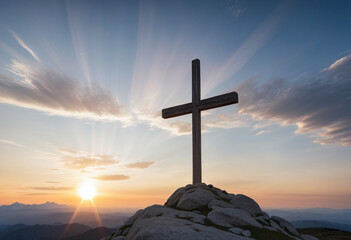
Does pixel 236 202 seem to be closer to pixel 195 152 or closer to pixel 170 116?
pixel 195 152

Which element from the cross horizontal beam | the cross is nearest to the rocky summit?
the cross

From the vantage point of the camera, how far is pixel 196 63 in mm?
15570

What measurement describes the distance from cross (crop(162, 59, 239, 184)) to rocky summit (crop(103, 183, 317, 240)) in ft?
5.46

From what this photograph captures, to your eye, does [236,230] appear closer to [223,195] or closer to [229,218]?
[229,218]

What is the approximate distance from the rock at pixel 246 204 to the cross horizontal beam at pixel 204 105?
526 centimetres

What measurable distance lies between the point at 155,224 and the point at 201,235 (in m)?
1.46

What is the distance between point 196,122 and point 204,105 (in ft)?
3.82

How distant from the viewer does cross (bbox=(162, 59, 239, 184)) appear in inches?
543

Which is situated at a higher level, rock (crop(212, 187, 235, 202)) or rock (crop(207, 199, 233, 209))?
rock (crop(212, 187, 235, 202))

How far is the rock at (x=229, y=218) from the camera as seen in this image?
27.2 feet

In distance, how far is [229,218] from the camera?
27.9ft

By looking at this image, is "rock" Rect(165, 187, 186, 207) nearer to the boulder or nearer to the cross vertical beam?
the cross vertical beam

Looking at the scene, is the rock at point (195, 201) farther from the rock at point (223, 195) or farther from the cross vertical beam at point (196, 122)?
the cross vertical beam at point (196, 122)

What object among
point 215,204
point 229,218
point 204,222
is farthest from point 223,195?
point 204,222
